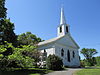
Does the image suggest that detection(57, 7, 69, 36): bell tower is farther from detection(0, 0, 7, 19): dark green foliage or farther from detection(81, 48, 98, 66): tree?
detection(81, 48, 98, 66): tree

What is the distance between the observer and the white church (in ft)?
93.2

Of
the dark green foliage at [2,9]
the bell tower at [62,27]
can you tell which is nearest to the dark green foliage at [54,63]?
the dark green foliage at [2,9]

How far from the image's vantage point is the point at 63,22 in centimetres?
3306

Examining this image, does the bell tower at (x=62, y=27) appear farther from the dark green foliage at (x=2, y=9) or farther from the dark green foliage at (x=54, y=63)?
the dark green foliage at (x=2, y=9)

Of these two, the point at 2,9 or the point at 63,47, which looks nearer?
the point at 2,9

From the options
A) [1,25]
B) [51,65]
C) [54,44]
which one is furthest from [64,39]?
[1,25]

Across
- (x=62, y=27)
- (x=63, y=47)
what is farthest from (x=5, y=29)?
(x=62, y=27)

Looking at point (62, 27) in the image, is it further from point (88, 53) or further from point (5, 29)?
point (88, 53)

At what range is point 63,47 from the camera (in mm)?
29984

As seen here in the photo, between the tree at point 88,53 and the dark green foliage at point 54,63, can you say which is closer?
the dark green foliage at point 54,63

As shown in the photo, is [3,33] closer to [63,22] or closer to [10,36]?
[10,36]

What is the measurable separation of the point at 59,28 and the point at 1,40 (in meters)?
16.8

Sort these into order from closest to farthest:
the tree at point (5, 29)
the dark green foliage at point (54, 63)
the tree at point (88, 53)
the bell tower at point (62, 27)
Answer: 1. the tree at point (5, 29)
2. the dark green foliage at point (54, 63)
3. the bell tower at point (62, 27)
4. the tree at point (88, 53)

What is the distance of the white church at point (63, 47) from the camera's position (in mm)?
28406
